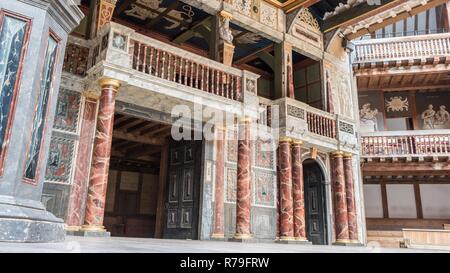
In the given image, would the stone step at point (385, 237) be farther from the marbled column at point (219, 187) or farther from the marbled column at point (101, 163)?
the marbled column at point (101, 163)

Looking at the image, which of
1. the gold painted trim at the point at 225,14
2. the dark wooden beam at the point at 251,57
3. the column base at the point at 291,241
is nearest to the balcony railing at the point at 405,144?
the dark wooden beam at the point at 251,57

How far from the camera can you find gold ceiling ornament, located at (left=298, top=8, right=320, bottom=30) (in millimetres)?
11719

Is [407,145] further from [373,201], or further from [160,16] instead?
[160,16]

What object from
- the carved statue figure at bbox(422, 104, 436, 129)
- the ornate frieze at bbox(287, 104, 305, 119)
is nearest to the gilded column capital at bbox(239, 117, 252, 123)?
the ornate frieze at bbox(287, 104, 305, 119)

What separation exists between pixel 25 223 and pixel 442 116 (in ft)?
57.8

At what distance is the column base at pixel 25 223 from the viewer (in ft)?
8.47

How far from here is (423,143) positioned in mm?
13859

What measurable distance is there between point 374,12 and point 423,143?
5.77 m

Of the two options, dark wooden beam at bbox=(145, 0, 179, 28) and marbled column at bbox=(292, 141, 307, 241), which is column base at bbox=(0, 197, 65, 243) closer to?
marbled column at bbox=(292, 141, 307, 241)

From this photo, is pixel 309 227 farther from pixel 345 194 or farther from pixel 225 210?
pixel 225 210

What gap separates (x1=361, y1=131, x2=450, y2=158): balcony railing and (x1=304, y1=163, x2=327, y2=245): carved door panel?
3047 mm

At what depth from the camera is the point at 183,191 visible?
962 centimetres

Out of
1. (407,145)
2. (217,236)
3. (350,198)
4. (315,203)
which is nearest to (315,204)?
(315,203)

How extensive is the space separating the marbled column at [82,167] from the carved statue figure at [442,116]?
14.8m
